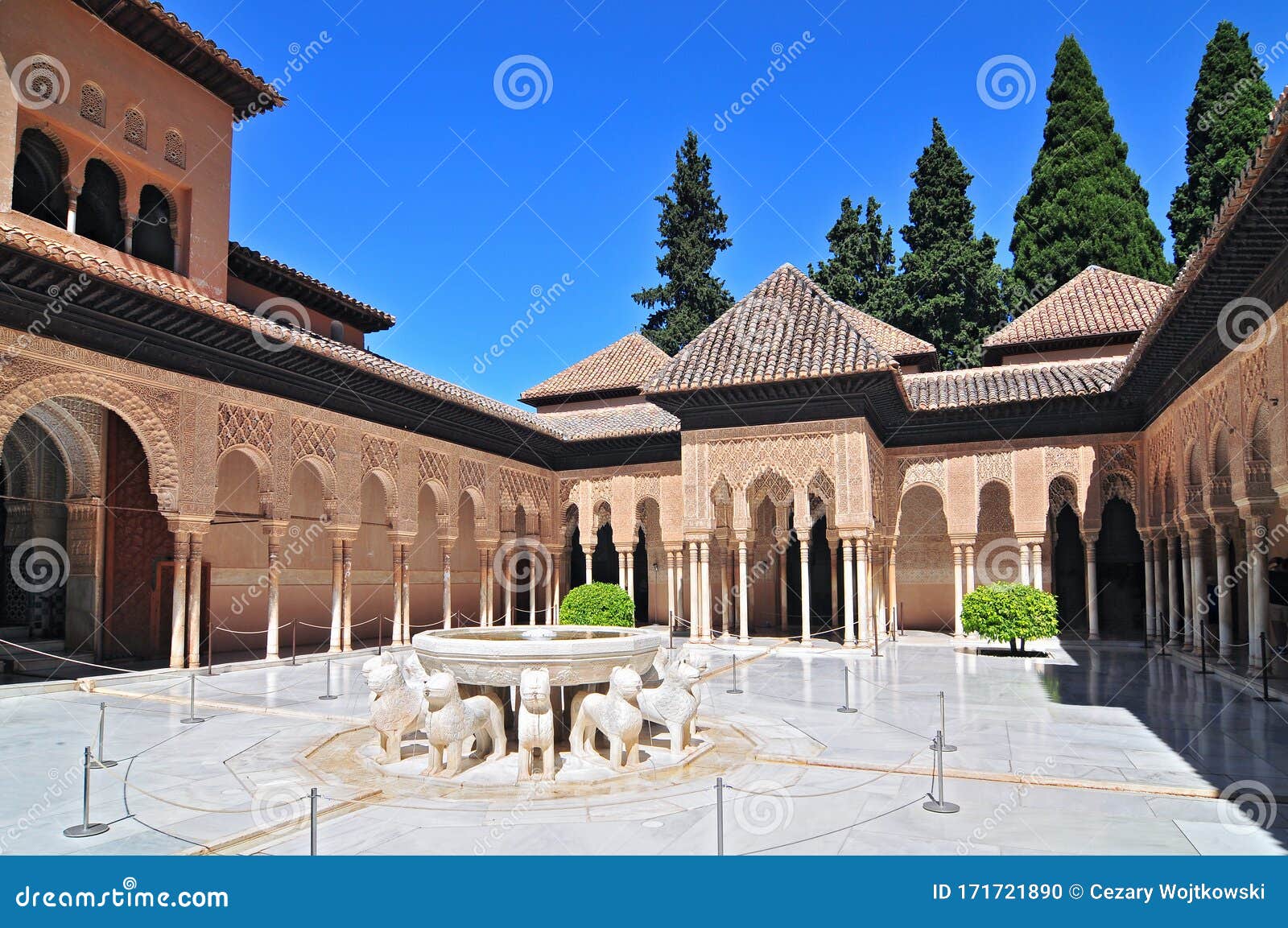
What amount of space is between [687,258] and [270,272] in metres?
20.4

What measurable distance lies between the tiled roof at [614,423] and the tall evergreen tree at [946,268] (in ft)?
42.0

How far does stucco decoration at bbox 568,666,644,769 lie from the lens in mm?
6176

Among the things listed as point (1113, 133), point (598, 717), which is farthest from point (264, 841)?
point (1113, 133)

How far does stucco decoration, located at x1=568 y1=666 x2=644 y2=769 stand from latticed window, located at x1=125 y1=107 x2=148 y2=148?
41.3 ft

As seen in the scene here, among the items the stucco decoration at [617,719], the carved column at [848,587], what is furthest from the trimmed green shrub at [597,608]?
the stucco decoration at [617,719]

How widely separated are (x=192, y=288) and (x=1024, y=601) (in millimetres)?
14726

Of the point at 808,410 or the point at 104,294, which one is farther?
the point at 808,410

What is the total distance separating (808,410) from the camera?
16609 millimetres

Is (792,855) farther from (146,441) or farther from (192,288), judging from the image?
(192,288)
